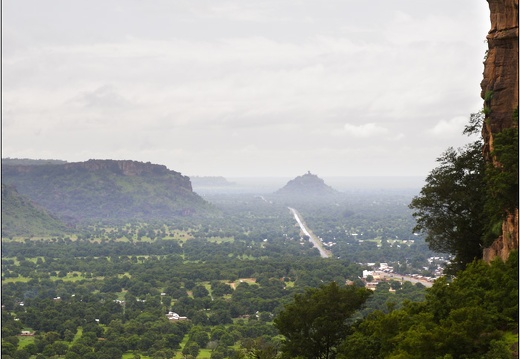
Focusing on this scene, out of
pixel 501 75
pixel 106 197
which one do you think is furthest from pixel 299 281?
pixel 106 197

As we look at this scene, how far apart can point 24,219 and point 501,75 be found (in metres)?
121

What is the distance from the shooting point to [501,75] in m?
20.8

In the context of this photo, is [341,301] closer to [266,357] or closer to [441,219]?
[266,357]

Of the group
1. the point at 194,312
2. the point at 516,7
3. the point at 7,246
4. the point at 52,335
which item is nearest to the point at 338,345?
the point at 516,7

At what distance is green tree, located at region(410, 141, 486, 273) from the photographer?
955 inches

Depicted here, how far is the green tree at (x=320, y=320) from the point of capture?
68.6ft

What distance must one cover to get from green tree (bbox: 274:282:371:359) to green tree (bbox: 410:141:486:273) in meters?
5.53

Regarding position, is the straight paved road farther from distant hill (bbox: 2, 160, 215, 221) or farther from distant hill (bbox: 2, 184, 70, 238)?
distant hill (bbox: 2, 184, 70, 238)

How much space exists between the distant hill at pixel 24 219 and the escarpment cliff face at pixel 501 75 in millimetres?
110252

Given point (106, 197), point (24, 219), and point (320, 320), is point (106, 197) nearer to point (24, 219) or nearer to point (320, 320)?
point (24, 219)

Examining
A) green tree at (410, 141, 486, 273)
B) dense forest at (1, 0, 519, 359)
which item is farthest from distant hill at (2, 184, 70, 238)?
green tree at (410, 141, 486, 273)

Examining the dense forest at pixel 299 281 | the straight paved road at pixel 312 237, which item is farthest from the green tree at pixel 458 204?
the straight paved road at pixel 312 237

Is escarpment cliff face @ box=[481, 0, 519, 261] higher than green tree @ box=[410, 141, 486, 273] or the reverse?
higher

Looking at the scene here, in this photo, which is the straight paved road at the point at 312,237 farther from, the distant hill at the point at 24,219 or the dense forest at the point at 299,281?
the distant hill at the point at 24,219
